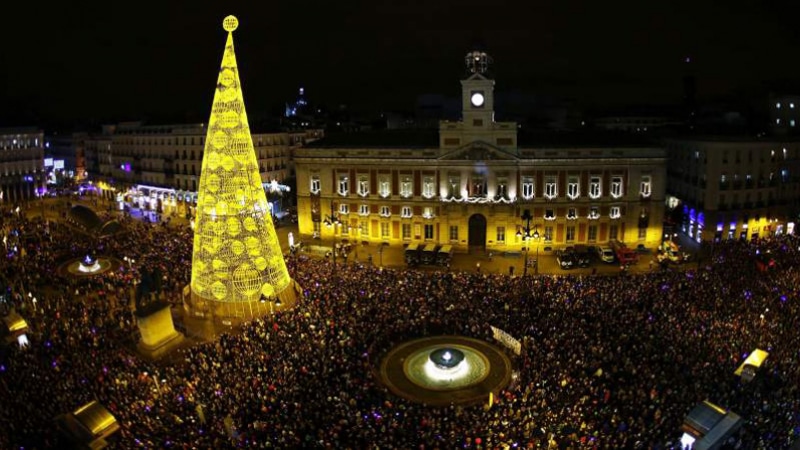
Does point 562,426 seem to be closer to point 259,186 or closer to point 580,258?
point 259,186

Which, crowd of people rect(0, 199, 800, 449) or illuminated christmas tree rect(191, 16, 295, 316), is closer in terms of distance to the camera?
crowd of people rect(0, 199, 800, 449)

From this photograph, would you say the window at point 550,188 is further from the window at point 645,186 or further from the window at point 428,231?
the window at point 428,231

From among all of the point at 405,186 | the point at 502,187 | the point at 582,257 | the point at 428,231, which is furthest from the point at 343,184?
the point at 582,257

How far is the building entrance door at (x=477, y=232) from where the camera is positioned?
2080 inches

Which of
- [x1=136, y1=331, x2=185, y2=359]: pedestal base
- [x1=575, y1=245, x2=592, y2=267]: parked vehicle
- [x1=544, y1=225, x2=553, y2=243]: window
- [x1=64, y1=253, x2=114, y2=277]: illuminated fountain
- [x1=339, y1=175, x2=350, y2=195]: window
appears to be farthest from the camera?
[x1=339, y1=175, x2=350, y2=195]: window

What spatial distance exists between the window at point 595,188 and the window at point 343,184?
23.5 metres

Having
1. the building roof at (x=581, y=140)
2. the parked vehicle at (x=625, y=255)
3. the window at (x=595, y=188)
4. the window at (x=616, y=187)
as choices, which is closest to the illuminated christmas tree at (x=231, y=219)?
the building roof at (x=581, y=140)

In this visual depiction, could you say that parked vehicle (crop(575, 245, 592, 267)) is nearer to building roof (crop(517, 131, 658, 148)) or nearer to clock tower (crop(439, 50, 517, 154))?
building roof (crop(517, 131, 658, 148))

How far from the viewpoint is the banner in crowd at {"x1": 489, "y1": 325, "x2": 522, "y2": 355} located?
91.7 ft

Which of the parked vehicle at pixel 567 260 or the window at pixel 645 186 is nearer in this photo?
the parked vehicle at pixel 567 260

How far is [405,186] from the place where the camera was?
2124 inches

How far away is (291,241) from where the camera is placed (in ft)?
177

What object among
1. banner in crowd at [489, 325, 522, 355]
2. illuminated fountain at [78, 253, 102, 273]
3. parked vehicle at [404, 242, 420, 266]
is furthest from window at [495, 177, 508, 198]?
illuminated fountain at [78, 253, 102, 273]

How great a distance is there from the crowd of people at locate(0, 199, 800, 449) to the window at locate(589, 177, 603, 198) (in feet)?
48.2
